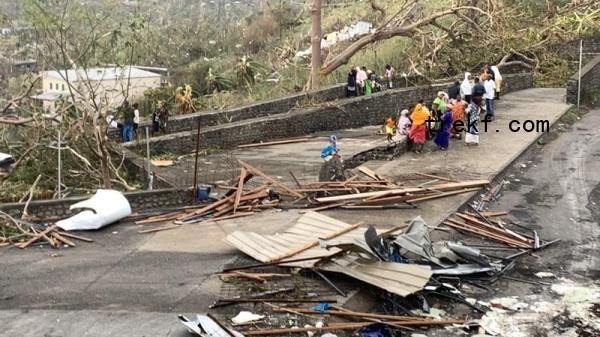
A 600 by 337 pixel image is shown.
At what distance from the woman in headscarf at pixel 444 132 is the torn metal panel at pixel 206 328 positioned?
9708mm

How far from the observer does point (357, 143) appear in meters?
18.1

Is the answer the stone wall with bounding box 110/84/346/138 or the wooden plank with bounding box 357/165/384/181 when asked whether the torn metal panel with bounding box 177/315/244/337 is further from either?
the stone wall with bounding box 110/84/346/138

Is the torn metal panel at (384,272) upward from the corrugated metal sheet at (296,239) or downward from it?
downward

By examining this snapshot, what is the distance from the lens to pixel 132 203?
11695 millimetres

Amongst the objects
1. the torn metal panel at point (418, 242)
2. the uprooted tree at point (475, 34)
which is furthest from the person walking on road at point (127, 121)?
the torn metal panel at point (418, 242)

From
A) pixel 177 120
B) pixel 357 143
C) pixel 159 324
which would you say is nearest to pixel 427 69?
pixel 357 143

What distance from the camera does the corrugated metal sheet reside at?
8477mm

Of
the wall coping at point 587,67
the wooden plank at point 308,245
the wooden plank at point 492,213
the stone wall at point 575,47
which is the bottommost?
the wooden plank at point 492,213

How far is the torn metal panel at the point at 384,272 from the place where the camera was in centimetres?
752

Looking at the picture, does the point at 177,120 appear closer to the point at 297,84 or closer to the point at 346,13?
the point at 297,84

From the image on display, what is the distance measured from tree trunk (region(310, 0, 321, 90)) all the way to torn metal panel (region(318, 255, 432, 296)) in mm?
16106

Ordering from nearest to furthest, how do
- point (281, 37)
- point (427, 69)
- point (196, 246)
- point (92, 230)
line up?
1. point (196, 246)
2. point (92, 230)
3. point (427, 69)
4. point (281, 37)

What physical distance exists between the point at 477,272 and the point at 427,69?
16978mm

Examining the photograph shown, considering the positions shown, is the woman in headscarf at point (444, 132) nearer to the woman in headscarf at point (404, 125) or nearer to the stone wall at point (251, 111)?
the woman in headscarf at point (404, 125)
